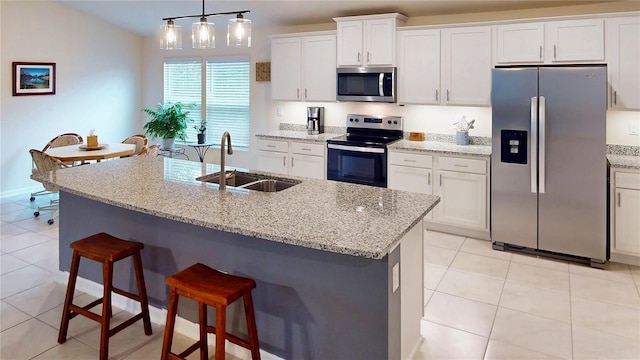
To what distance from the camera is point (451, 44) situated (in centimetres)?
460

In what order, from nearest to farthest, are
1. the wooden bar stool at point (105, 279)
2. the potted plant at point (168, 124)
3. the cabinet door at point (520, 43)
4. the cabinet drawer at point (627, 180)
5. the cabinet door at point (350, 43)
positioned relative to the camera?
the wooden bar stool at point (105, 279) < the cabinet drawer at point (627, 180) < the cabinet door at point (520, 43) < the cabinet door at point (350, 43) < the potted plant at point (168, 124)

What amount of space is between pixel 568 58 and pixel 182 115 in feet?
16.9

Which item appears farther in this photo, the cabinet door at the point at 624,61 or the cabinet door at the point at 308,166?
the cabinet door at the point at 308,166

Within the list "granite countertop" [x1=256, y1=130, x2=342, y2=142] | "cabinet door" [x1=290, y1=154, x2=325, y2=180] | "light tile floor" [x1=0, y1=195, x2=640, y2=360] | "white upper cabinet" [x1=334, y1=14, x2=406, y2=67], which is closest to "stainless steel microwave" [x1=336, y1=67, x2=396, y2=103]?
"white upper cabinet" [x1=334, y1=14, x2=406, y2=67]

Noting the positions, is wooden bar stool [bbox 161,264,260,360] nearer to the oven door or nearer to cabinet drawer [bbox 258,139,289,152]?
the oven door

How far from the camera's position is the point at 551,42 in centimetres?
410

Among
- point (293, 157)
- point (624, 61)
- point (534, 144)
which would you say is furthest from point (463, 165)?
point (293, 157)

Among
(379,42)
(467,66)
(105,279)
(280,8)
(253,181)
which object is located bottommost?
(105,279)

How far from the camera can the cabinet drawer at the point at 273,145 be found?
5590 mm

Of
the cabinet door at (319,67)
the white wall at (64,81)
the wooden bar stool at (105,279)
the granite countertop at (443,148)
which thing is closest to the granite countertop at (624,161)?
the granite countertop at (443,148)

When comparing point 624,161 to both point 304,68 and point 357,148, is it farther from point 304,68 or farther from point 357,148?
point 304,68

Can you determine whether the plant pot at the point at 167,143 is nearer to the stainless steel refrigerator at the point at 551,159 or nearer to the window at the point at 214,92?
the window at the point at 214,92

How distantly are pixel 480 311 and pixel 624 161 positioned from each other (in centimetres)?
205

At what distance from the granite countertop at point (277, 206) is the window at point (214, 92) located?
3656mm
